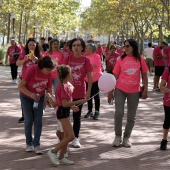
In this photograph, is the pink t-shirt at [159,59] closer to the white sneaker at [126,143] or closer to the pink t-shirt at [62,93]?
the white sneaker at [126,143]

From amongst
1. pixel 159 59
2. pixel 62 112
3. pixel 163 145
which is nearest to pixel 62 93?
pixel 62 112

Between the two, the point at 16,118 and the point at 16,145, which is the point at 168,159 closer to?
the point at 16,145

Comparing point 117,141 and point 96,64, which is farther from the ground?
point 96,64

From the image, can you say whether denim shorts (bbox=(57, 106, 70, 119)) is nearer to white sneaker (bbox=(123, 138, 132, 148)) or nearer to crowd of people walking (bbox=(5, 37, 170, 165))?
crowd of people walking (bbox=(5, 37, 170, 165))

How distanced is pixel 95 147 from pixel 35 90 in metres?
1.62

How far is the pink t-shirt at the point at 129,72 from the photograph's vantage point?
25.5 ft

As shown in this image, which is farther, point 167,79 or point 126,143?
point 126,143

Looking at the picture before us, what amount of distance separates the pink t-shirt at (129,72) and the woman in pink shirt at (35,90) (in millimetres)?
1322

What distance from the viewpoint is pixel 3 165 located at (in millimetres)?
6621

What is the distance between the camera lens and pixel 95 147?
26.1 ft

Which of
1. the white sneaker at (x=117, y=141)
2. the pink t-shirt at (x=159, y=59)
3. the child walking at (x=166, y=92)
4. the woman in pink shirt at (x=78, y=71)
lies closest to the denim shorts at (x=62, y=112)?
the woman in pink shirt at (x=78, y=71)

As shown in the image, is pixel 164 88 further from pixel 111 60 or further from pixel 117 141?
pixel 111 60

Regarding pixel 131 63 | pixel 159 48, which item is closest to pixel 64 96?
pixel 131 63

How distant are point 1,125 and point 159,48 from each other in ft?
29.6
